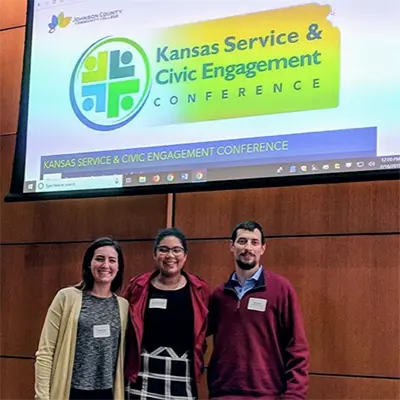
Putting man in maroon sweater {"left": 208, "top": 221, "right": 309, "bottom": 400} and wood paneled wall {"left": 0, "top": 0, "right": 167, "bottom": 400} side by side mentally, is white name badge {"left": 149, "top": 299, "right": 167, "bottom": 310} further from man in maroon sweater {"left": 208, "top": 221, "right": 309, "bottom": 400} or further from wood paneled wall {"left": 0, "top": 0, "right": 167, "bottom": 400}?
wood paneled wall {"left": 0, "top": 0, "right": 167, "bottom": 400}

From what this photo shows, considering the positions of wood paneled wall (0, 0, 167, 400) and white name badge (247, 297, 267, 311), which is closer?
white name badge (247, 297, 267, 311)

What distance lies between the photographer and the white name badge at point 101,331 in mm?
2734

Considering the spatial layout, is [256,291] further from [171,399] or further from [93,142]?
[93,142]

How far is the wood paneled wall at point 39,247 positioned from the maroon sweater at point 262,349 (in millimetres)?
1070

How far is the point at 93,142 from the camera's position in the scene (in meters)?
3.71

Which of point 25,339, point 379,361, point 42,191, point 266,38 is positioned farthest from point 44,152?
point 379,361

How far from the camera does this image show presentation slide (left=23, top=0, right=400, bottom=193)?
10.2ft

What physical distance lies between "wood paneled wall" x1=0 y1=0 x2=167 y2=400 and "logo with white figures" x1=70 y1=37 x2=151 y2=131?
0.45 meters

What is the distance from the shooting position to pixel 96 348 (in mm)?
2723

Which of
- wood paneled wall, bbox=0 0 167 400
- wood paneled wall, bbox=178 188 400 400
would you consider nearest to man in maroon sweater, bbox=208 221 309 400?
wood paneled wall, bbox=178 188 400 400

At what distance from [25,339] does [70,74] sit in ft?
4.87

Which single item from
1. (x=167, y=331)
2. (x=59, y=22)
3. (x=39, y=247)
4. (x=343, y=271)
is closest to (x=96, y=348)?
(x=167, y=331)

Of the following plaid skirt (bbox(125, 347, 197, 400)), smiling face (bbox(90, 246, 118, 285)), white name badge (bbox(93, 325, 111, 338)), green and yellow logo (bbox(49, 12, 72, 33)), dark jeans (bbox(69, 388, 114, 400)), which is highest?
green and yellow logo (bbox(49, 12, 72, 33))

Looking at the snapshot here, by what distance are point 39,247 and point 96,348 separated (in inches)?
55.0
